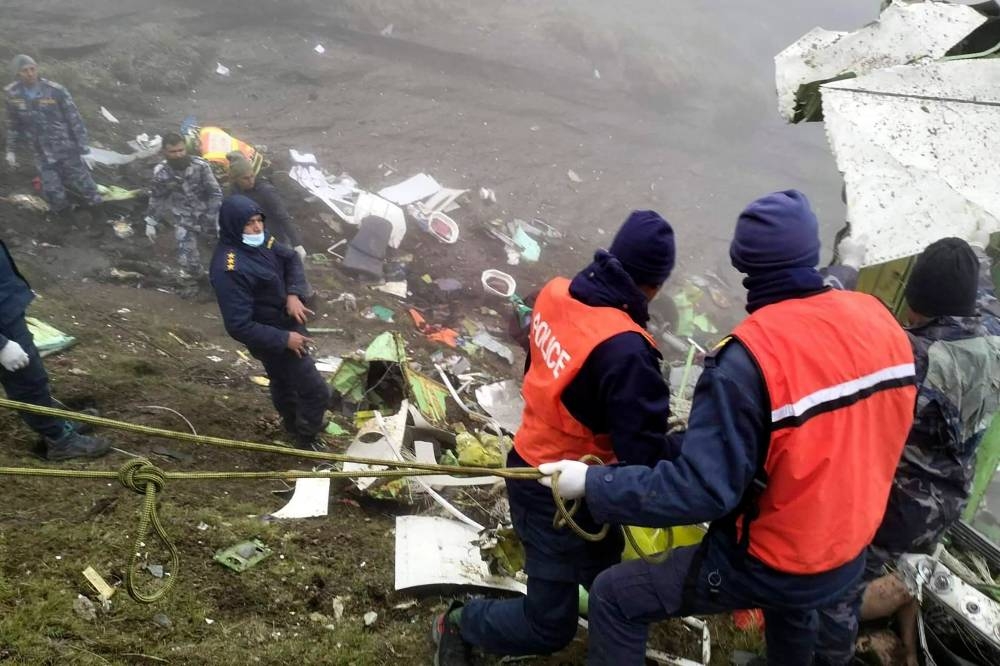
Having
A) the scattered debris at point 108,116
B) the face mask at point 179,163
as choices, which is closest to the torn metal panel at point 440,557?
the face mask at point 179,163

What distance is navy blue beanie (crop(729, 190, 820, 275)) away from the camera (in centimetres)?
166

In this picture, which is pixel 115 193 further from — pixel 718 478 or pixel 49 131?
pixel 718 478

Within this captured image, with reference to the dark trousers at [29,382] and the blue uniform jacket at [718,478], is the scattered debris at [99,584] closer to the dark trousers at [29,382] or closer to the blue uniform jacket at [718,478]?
the dark trousers at [29,382]

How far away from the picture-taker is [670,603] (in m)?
1.82

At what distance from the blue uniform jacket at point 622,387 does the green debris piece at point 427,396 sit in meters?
2.43

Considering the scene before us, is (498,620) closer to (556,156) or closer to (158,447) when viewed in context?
(158,447)

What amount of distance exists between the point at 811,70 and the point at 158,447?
14.6 ft

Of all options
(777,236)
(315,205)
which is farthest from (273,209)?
(777,236)

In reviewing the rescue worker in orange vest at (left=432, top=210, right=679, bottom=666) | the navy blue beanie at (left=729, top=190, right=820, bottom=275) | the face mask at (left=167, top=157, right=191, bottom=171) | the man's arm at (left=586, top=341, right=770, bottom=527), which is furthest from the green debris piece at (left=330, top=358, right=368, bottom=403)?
the face mask at (left=167, top=157, right=191, bottom=171)

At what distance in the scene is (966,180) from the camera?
289cm

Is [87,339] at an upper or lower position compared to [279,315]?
lower

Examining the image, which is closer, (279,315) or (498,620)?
(498,620)

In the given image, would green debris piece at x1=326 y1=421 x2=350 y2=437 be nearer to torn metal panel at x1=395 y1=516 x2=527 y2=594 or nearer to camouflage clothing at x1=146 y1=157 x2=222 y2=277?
torn metal panel at x1=395 y1=516 x2=527 y2=594

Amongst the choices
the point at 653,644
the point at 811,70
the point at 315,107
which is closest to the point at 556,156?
the point at 315,107
